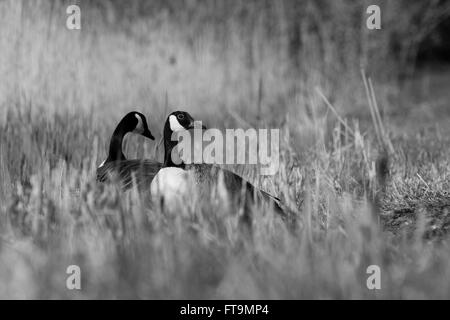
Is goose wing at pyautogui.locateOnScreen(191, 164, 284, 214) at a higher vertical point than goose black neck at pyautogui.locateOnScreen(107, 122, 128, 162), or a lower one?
lower

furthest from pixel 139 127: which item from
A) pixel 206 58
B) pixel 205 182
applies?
pixel 206 58

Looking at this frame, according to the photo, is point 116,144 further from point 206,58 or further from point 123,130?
point 206,58

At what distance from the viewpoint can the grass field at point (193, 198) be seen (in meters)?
2.38

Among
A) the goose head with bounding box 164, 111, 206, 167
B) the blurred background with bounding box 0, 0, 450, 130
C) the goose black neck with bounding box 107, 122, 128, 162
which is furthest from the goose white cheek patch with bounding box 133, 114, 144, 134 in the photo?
the goose head with bounding box 164, 111, 206, 167

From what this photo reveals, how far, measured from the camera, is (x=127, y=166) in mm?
3936

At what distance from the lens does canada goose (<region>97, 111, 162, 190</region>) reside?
3.65 meters

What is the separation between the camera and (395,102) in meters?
9.65

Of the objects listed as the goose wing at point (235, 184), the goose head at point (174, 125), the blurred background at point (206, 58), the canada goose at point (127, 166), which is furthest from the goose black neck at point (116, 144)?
the goose wing at point (235, 184)

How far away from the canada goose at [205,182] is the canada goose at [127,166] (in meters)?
0.11

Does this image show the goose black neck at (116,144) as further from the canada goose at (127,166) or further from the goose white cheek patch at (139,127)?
the goose white cheek patch at (139,127)

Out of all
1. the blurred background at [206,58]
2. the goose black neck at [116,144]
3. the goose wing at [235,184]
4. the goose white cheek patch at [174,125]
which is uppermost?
the blurred background at [206,58]

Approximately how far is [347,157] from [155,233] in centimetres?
206

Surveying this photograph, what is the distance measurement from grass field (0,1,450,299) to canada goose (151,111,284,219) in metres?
0.16

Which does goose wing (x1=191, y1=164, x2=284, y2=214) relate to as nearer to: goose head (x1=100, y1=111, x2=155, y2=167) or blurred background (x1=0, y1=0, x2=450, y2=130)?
blurred background (x1=0, y1=0, x2=450, y2=130)
